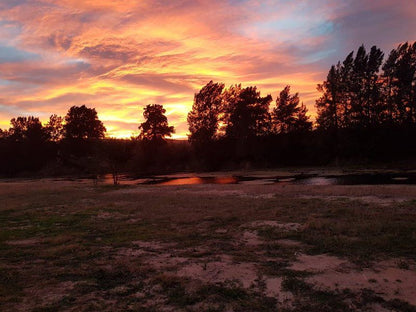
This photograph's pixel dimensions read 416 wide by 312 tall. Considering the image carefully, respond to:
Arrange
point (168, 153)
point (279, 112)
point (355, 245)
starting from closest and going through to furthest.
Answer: point (355, 245) → point (279, 112) → point (168, 153)

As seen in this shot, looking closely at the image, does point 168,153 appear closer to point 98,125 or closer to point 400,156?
point 98,125

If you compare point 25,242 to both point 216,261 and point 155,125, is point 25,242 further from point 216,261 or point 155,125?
point 155,125

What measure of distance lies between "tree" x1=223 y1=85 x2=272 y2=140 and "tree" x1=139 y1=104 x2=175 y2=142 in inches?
640

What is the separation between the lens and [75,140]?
87.9 m

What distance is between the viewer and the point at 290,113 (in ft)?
240

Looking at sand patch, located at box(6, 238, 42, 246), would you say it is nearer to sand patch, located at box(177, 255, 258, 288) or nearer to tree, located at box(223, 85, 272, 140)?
sand patch, located at box(177, 255, 258, 288)

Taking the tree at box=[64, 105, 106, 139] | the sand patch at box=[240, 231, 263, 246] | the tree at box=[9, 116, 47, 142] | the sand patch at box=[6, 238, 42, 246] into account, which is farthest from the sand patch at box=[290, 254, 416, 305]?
the tree at box=[9, 116, 47, 142]

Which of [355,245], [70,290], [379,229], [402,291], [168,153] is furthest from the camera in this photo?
[168,153]

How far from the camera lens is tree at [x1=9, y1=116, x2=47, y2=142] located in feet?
293

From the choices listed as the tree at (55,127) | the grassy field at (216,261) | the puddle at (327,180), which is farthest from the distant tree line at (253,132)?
the grassy field at (216,261)

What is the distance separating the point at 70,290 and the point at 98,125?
8987 cm

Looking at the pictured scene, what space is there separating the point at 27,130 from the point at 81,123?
54.8 ft

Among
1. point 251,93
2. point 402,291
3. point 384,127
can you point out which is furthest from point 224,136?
point 402,291

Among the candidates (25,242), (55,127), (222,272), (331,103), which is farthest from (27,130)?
(222,272)
